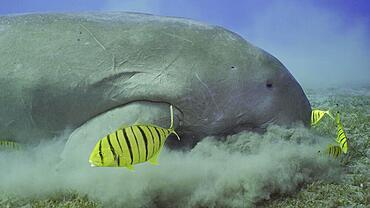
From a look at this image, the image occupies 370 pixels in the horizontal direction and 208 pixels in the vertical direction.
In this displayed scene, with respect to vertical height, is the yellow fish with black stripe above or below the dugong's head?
below

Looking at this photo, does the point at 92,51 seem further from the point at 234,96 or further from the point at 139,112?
the point at 234,96

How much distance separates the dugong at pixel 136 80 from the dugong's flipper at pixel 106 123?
0.8 inches

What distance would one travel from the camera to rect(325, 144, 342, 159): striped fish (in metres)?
3.99

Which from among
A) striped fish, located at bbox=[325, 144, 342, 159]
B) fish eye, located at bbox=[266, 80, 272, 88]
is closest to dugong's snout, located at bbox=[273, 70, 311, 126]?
fish eye, located at bbox=[266, 80, 272, 88]

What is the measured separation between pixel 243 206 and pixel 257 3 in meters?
92.3

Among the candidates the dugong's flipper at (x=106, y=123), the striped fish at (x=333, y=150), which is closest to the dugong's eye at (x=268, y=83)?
the striped fish at (x=333, y=150)

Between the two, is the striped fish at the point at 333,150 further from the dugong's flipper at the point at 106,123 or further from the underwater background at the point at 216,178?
the dugong's flipper at the point at 106,123

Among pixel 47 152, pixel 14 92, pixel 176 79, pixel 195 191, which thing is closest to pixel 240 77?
pixel 176 79

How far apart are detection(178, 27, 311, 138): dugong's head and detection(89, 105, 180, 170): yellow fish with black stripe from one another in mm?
1418

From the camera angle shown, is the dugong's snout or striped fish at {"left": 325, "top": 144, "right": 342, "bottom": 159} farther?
the dugong's snout

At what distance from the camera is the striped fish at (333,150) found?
399 cm

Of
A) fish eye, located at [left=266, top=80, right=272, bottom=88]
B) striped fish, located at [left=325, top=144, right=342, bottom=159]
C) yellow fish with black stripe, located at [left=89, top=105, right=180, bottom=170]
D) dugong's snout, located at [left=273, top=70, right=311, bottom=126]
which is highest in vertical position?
fish eye, located at [left=266, top=80, right=272, bottom=88]

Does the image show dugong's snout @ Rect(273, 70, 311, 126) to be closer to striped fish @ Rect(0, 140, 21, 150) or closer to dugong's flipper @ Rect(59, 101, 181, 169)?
dugong's flipper @ Rect(59, 101, 181, 169)

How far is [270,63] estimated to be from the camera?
14.9 ft
